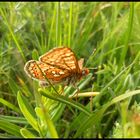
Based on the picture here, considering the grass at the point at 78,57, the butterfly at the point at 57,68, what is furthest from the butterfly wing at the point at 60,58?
the grass at the point at 78,57

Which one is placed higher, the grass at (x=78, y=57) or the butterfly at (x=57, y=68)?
the butterfly at (x=57, y=68)

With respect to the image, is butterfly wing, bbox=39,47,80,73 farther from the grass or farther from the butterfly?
the grass

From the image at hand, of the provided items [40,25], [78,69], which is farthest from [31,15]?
[78,69]

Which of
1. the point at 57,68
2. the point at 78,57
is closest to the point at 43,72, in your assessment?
the point at 57,68

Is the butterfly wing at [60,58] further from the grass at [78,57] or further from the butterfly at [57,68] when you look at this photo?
the grass at [78,57]

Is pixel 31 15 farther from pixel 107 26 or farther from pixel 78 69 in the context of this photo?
pixel 78 69

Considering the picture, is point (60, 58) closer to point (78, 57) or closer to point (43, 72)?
point (43, 72)

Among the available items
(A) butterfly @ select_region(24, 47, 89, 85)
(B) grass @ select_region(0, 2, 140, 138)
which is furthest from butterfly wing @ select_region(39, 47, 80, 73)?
(B) grass @ select_region(0, 2, 140, 138)
